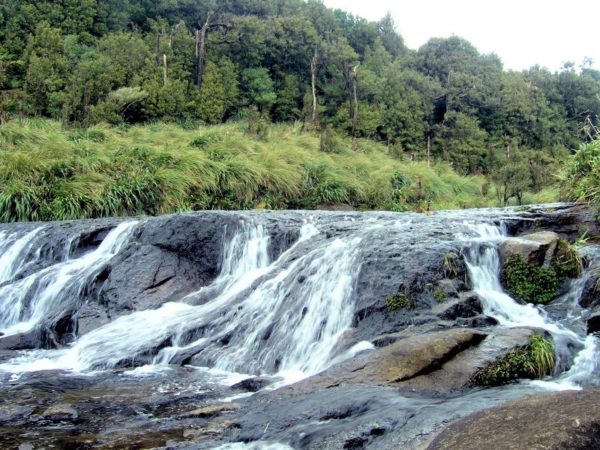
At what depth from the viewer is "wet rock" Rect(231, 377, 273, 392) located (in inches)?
215

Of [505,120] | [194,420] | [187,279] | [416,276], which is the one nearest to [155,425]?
[194,420]

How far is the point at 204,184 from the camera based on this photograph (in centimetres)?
1500

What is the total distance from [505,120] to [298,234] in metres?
25.9

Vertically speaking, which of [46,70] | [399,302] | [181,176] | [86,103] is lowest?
[399,302]

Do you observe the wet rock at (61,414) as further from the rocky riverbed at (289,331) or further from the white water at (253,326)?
the white water at (253,326)

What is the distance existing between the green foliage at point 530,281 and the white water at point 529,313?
135mm

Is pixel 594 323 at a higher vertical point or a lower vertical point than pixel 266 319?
higher

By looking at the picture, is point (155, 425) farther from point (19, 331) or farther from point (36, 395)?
point (19, 331)

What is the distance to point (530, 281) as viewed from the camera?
6.91 metres

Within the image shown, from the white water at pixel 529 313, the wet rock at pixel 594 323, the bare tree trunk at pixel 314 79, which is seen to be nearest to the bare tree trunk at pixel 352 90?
the bare tree trunk at pixel 314 79

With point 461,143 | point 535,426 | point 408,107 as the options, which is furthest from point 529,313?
point 408,107

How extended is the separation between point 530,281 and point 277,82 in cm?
2590

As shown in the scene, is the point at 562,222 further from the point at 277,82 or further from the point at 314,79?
the point at 277,82

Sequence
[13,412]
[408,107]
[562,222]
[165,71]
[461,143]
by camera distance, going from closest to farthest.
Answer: [13,412]
[562,222]
[165,71]
[461,143]
[408,107]
